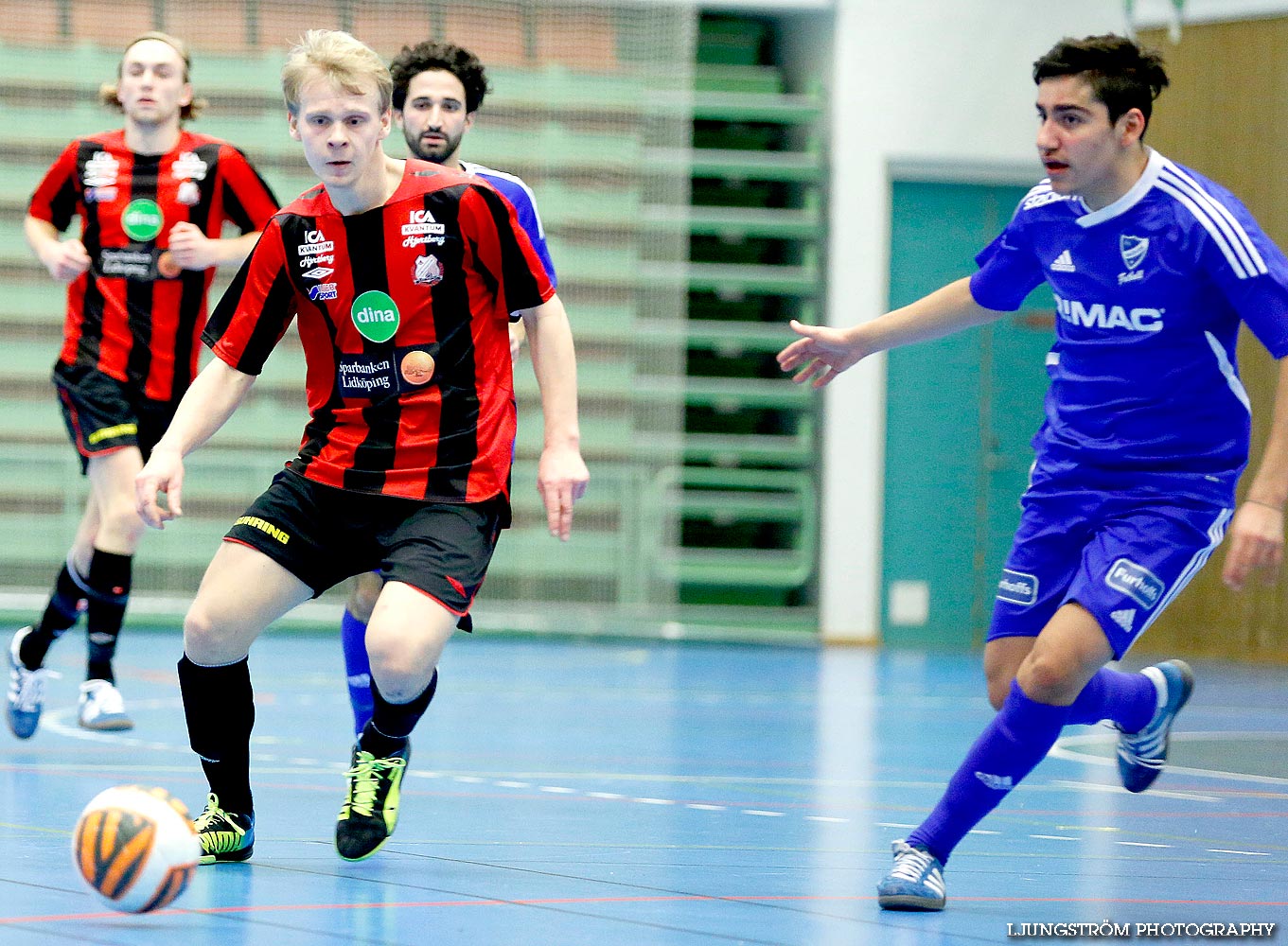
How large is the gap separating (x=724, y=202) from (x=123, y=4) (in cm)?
425

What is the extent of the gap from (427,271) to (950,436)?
897 cm

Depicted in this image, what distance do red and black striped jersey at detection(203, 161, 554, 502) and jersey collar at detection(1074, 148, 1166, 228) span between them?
1.21m

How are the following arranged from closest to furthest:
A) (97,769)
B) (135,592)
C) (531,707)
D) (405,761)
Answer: (405,761) < (97,769) < (531,707) < (135,592)

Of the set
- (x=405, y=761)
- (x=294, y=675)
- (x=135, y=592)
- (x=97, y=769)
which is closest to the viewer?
(x=405, y=761)

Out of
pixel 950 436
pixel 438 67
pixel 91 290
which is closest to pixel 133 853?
pixel 438 67

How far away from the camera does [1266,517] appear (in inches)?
135

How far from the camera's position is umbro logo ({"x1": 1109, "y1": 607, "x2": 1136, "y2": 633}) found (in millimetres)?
3590

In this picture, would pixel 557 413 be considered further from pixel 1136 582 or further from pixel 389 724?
pixel 1136 582

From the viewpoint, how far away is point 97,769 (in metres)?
5.39

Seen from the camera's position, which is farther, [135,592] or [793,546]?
[793,546]

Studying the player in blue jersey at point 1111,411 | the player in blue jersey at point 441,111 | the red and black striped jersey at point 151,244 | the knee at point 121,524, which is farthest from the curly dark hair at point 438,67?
the player in blue jersey at point 1111,411

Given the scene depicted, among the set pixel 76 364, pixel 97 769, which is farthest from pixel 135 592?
pixel 97 769

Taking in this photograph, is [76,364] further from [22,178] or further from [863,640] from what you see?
[863,640]

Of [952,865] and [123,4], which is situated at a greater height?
[123,4]
